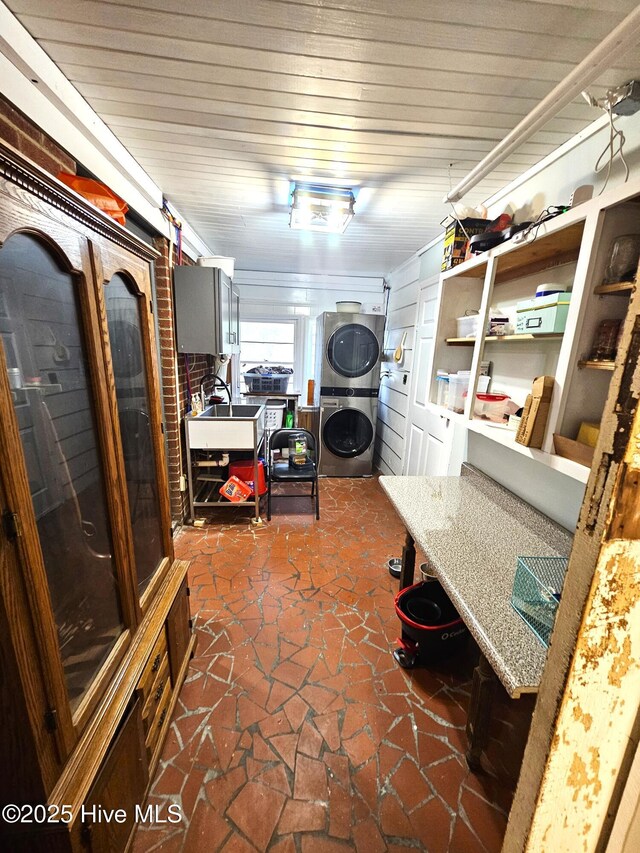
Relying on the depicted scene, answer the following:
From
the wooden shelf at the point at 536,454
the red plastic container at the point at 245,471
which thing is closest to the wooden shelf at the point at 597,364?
the wooden shelf at the point at 536,454

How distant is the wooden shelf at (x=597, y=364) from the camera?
1.04m

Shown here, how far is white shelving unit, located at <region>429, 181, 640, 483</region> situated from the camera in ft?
3.50

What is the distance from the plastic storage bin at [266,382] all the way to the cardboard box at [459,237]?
2.66 m

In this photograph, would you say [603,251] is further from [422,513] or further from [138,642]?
[138,642]

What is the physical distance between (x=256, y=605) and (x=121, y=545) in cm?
123

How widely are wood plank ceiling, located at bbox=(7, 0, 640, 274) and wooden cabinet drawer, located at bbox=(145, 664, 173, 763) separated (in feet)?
7.76

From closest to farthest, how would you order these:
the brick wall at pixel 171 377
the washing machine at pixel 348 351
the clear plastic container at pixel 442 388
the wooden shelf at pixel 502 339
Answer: the wooden shelf at pixel 502 339
the clear plastic container at pixel 442 388
the brick wall at pixel 171 377
the washing machine at pixel 348 351

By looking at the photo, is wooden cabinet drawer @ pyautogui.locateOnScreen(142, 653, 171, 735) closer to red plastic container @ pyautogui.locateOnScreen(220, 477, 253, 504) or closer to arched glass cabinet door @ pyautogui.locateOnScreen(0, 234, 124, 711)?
arched glass cabinet door @ pyautogui.locateOnScreen(0, 234, 124, 711)

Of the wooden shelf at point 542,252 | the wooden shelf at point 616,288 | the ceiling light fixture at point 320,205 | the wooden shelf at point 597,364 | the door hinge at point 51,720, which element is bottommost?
the door hinge at point 51,720

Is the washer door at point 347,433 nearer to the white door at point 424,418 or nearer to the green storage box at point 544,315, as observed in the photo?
the white door at point 424,418

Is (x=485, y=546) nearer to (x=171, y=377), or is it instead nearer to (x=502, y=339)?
(x=502, y=339)

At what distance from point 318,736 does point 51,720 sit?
1.07m

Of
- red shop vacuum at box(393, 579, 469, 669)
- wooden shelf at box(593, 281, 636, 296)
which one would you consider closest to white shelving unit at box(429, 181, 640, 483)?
wooden shelf at box(593, 281, 636, 296)

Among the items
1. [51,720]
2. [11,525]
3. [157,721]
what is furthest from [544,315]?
[157,721]
